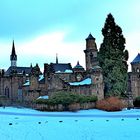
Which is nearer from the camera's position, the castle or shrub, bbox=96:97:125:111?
shrub, bbox=96:97:125:111

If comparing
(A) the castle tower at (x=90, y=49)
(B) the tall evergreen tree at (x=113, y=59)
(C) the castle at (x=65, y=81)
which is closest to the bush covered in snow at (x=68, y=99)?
(C) the castle at (x=65, y=81)

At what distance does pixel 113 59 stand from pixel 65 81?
44.5 ft

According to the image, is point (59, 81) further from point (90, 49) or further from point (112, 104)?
point (90, 49)

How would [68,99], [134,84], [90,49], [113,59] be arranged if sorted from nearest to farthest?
[68,99]
[113,59]
[134,84]
[90,49]

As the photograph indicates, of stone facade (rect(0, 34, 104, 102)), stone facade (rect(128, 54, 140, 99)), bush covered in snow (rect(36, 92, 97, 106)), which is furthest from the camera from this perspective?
stone facade (rect(128, 54, 140, 99))

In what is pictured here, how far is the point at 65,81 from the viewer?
70.8 meters

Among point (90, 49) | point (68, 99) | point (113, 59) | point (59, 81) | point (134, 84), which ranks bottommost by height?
point (68, 99)

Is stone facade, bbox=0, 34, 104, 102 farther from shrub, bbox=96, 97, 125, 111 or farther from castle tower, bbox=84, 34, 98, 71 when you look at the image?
shrub, bbox=96, 97, 125, 111

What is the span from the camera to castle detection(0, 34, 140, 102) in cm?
6450

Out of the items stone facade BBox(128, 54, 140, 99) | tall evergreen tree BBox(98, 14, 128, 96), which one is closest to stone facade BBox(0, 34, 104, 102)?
tall evergreen tree BBox(98, 14, 128, 96)

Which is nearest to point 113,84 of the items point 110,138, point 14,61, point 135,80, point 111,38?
point 111,38

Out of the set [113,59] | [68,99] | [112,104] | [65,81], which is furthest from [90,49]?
[112,104]

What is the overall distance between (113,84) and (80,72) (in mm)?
21607

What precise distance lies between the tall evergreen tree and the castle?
189 cm
